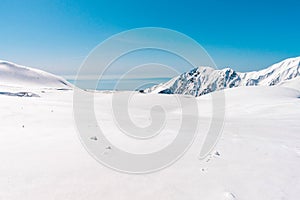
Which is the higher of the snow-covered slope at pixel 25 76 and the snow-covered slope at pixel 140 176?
the snow-covered slope at pixel 25 76

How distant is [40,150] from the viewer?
629 centimetres

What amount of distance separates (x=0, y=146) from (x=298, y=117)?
1581 centimetres

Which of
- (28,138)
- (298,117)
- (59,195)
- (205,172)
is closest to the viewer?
(59,195)

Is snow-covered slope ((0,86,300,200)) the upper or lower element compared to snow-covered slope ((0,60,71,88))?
lower

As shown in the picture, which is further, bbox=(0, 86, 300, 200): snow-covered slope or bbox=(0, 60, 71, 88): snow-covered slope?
bbox=(0, 60, 71, 88): snow-covered slope

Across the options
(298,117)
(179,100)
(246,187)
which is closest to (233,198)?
(246,187)

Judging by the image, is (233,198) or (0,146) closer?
(233,198)

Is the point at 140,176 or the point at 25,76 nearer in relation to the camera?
the point at 140,176

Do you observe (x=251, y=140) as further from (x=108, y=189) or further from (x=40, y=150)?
(x=40, y=150)

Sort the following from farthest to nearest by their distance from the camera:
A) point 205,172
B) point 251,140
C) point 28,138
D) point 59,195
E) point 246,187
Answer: point 251,140, point 28,138, point 205,172, point 246,187, point 59,195

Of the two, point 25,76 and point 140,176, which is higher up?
point 25,76

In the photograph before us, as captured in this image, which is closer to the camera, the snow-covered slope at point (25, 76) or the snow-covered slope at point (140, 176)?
the snow-covered slope at point (140, 176)

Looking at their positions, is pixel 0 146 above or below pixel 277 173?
below

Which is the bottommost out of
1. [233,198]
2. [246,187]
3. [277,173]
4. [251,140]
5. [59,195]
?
[59,195]
